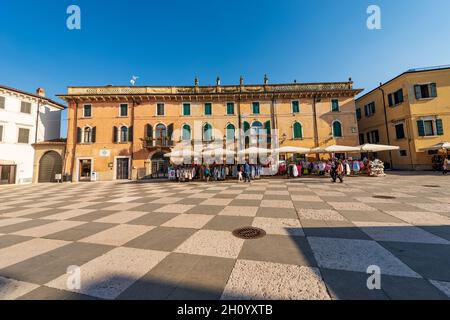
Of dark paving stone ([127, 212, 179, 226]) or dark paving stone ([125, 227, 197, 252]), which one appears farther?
dark paving stone ([127, 212, 179, 226])

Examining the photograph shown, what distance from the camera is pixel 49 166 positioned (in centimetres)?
2105

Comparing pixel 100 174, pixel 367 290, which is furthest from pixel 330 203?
pixel 100 174

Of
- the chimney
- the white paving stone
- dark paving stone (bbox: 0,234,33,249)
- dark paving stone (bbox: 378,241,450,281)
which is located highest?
the chimney

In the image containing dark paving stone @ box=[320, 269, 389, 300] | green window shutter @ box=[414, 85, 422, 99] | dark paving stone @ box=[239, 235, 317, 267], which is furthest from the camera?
green window shutter @ box=[414, 85, 422, 99]

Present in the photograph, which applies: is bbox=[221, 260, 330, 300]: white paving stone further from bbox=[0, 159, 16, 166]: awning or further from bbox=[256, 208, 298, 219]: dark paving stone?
bbox=[0, 159, 16, 166]: awning

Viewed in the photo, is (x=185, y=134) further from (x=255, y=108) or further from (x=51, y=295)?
(x=51, y=295)

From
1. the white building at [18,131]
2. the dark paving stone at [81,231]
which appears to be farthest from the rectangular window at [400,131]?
the white building at [18,131]

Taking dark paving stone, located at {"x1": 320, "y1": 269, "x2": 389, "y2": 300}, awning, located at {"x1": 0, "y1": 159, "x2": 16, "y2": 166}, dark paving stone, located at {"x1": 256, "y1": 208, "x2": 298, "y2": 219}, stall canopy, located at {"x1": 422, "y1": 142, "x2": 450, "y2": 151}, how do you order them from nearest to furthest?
dark paving stone, located at {"x1": 320, "y1": 269, "x2": 389, "y2": 300} < dark paving stone, located at {"x1": 256, "y1": 208, "x2": 298, "y2": 219} < stall canopy, located at {"x1": 422, "y1": 142, "x2": 450, "y2": 151} < awning, located at {"x1": 0, "y1": 159, "x2": 16, "y2": 166}

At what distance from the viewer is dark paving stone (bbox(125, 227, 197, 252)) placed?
11.3 ft

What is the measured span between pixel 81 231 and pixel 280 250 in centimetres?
456

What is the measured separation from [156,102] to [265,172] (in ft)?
49.8

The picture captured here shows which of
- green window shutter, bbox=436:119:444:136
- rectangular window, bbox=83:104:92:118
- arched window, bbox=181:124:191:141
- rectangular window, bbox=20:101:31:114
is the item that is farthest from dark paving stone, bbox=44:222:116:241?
green window shutter, bbox=436:119:444:136

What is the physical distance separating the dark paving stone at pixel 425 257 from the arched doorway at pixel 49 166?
2819cm

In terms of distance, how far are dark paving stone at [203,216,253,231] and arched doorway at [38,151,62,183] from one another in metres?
24.6
